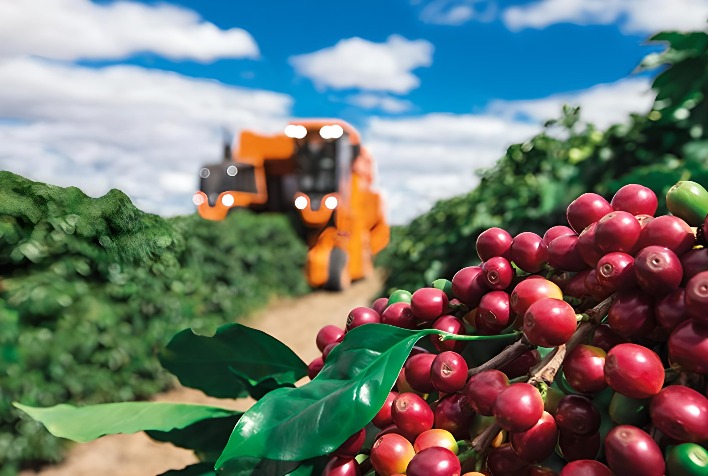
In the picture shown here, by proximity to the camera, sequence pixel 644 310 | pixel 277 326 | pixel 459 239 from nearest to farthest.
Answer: pixel 644 310 < pixel 459 239 < pixel 277 326

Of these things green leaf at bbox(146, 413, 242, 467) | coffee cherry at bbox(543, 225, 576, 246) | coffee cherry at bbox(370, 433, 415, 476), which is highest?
coffee cherry at bbox(543, 225, 576, 246)

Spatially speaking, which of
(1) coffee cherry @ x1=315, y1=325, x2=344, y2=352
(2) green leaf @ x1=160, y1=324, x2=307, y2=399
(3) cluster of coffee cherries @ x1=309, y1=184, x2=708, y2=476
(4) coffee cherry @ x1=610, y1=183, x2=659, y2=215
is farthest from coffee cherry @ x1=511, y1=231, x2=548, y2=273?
(2) green leaf @ x1=160, y1=324, x2=307, y2=399

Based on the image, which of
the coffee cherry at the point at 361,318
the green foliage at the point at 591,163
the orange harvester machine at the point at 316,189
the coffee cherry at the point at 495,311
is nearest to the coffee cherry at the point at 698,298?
the coffee cherry at the point at 495,311

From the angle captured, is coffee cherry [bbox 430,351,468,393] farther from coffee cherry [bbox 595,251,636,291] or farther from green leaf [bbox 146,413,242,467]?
green leaf [bbox 146,413,242,467]

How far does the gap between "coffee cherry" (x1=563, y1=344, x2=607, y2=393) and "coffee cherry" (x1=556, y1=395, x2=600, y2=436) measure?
0.05 feet

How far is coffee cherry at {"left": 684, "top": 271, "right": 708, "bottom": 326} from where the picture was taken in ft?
2.20

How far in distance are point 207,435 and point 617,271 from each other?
28.6 inches

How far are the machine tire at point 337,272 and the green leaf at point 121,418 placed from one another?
1046cm

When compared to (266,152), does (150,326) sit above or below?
below

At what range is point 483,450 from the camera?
0.78m

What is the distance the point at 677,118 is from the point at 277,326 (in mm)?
7678

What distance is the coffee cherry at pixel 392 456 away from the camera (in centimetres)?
79

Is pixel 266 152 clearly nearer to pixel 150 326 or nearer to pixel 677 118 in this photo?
pixel 150 326

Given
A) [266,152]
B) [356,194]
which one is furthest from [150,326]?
[266,152]
